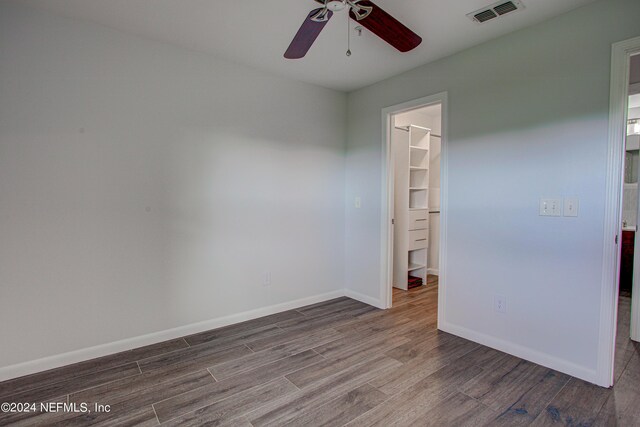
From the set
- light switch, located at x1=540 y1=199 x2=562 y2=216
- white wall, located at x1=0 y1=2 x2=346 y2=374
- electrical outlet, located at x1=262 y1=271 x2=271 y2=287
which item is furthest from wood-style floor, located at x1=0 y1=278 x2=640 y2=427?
light switch, located at x1=540 y1=199 x2=562 y2=216

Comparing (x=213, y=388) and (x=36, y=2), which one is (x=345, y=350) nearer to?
(x=213, y=388)

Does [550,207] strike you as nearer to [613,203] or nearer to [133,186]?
[613,203]

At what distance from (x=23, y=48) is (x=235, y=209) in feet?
5.95

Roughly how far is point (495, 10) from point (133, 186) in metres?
2.86

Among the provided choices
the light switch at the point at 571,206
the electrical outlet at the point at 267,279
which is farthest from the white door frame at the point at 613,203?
the electrical outlet at the point at 267,279

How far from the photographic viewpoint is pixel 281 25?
2.34 meters

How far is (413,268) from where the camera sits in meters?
4.41

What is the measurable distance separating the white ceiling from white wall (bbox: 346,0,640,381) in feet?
0.61

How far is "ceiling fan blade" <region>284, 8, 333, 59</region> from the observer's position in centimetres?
169

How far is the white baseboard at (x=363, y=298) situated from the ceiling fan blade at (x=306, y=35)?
8.60 ft

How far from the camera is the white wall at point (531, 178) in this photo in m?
2.09

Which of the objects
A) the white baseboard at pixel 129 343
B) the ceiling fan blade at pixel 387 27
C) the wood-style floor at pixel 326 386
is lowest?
the wood-style floor at pixel 326 386

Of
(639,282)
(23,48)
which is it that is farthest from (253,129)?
(639,282)

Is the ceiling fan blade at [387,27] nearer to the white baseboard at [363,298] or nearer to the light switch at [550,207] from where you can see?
the light switch at [550,207]
